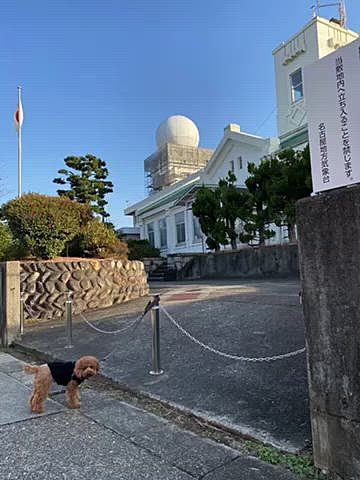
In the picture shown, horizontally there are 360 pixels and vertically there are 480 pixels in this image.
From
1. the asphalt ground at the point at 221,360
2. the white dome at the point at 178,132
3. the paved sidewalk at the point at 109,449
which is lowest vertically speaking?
the paved sidewalk at the point at 109,449

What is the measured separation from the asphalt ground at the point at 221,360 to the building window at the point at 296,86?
20203 mm

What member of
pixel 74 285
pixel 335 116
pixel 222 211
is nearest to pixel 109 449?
pixel 335 116

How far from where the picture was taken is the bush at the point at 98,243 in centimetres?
1143

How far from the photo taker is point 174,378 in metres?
4.97

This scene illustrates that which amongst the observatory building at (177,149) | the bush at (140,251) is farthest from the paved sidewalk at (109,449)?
the observatory building at (177,149)

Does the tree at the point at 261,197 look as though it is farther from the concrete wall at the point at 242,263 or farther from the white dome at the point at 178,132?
the white dome at the point at 178,132

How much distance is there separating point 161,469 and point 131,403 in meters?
1.61

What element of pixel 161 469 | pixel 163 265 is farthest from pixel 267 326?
pixel 163 265

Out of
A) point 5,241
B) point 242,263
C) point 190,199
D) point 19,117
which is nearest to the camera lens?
point 5,241

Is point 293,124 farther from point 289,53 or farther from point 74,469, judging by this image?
point 74,469

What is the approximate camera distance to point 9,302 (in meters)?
8.29

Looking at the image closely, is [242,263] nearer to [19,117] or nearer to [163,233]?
[19,117]

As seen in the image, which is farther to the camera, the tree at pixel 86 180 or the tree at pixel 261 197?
the tree at pixel 86 180

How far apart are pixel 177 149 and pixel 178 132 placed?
64.9 inches
